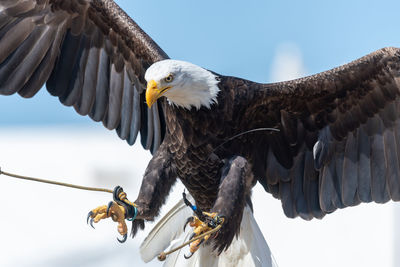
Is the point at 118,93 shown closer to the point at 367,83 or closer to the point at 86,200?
the point at 367,83

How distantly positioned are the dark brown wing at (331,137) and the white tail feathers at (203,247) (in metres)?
0.30

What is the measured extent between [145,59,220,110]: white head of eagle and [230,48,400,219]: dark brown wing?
362 millimetres

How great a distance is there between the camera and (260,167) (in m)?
6.23

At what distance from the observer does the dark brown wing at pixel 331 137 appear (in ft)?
19.4

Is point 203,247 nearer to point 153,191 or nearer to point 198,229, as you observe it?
point 153,191

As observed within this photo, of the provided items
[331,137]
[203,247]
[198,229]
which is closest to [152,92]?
[198,229]

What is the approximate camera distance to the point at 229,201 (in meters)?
5.52

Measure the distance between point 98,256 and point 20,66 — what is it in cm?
339

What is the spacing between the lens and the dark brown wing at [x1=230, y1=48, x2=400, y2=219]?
5918 millimetres

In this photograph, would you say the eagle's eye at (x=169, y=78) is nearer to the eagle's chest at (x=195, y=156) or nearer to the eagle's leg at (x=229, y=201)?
the eagle's chest at (x=195, y=156)

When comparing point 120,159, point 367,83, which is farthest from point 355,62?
point 120,159

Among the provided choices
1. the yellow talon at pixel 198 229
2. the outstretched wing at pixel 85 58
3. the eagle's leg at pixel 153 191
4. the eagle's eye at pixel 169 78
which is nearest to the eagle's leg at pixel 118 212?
the eagle's leg at pixel 153 191

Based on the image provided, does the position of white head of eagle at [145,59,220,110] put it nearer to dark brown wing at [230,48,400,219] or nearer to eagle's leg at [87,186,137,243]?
dark brown wing at [230,48,400,219]

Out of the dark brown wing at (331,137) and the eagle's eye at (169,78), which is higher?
the eagle's eye at (169,78)
